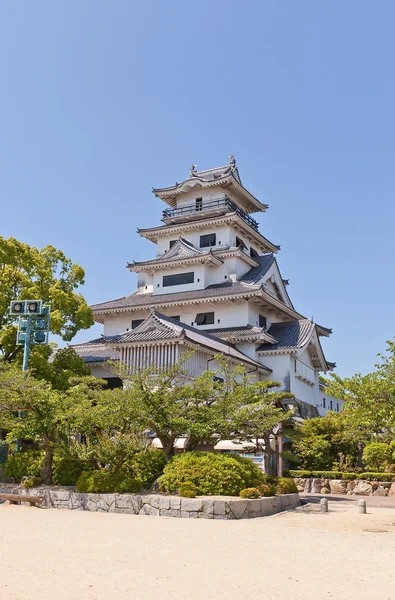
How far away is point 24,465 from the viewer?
19.4 metres

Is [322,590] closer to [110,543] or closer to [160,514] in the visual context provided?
[110,543]

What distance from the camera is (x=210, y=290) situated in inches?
Answer: 1501

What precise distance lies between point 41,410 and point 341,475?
1480 centimetres

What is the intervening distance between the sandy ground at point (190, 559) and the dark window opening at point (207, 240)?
95.4ft

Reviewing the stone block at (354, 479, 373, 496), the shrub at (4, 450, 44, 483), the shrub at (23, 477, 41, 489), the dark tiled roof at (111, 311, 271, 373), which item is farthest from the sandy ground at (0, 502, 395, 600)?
the dark tiled roof at (111, 311, 271, 373)

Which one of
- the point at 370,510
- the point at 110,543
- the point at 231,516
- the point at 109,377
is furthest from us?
the point at 109,377

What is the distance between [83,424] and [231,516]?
18.3 feet

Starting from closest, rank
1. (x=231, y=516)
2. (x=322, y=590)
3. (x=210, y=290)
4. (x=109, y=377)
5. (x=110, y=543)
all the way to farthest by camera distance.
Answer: (x=322, y=590), (x=110, y=543), (x=231, y=516), (x=109, y=377), (x=210, y=290)

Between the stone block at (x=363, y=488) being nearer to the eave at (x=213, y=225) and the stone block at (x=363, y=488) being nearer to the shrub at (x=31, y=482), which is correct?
the shrub at (x=31, y=482)

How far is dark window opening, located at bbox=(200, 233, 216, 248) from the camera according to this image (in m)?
41.6

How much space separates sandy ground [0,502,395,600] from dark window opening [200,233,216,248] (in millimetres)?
29076

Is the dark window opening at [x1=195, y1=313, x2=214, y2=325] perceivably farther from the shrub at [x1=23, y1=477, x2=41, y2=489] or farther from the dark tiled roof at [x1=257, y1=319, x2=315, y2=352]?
the shrub at [x1=23, y1=477, x2=41, y2=489]

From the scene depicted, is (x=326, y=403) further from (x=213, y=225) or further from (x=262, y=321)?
(x=213, y=225)

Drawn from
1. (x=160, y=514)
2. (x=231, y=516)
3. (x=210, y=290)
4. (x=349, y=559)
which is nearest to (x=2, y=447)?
(x=160, y=514)
